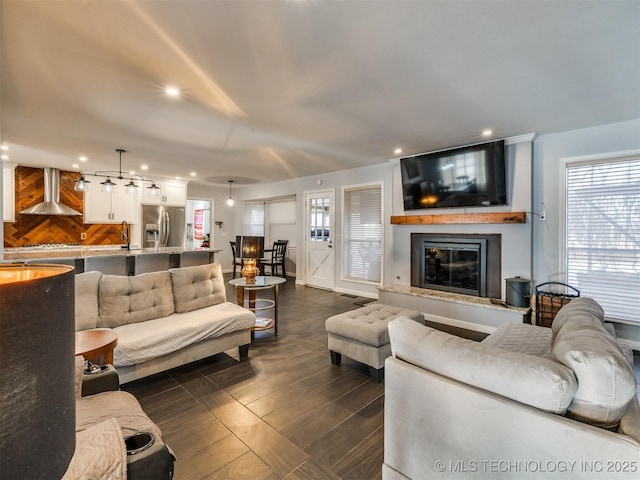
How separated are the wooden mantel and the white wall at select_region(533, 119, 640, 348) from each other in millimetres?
338

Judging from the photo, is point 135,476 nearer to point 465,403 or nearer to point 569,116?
point 465,403

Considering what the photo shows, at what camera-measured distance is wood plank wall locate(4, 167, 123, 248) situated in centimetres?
573

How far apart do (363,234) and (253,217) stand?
4346 mm

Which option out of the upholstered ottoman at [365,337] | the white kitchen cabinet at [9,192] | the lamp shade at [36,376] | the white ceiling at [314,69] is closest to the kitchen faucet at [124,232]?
the white kitchen cabinet at [9,192]

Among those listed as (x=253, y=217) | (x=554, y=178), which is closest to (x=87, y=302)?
(x=554, y=178)

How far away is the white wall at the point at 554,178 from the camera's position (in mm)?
3549

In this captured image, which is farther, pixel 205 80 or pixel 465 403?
pixel 205 80

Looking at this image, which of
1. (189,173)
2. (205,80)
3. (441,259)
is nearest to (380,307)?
(441,259)

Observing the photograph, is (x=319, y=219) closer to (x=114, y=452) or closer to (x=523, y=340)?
(x=523, y=340)

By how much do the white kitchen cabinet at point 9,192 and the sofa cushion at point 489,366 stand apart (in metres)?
7.21

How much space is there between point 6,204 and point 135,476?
6.89 m

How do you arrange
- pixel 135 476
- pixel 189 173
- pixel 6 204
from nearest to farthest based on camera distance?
1. pixel 135 476
2. pixel 6 204
3. pixel 189 173

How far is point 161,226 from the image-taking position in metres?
7.13

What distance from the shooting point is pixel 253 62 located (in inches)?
89.0
